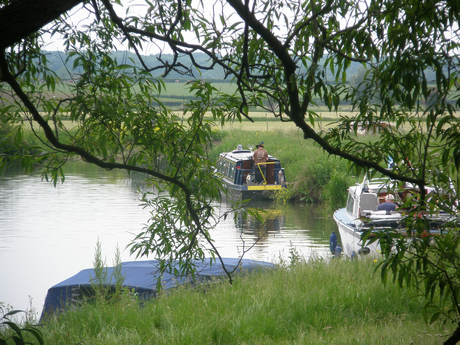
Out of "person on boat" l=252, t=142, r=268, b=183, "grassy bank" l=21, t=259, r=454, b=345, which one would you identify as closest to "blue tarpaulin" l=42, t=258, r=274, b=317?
"grassy bank" l=21, t=259, r=454, b=345

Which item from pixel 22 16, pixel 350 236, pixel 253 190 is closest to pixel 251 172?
pixel 253 190

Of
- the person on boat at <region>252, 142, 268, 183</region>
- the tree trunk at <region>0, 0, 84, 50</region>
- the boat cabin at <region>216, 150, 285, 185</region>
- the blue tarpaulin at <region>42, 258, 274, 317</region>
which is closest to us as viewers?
the tree trunk at <region>0, 0, 84, 50</region>

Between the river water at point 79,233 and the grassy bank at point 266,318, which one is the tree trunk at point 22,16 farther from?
the river water at point 79,233

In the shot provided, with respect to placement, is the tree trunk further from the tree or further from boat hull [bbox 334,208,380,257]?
boat hull [bbox 334,208,380,257]

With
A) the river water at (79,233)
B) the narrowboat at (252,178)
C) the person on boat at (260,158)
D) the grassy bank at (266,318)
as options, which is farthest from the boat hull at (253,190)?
the grassy bank at (266,318)

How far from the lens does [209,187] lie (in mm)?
3240

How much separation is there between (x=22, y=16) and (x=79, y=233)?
1301 centimetres

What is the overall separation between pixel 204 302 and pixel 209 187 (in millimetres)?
2761

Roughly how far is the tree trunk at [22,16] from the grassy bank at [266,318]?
3.02m

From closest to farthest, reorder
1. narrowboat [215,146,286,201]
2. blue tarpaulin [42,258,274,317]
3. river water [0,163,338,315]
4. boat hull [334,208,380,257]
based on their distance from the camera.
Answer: blue tarpaulin [42,258,274,317], boat hull [334,208,380,257], river water [0,163,338,315], narrowboat [215,146,286,201]

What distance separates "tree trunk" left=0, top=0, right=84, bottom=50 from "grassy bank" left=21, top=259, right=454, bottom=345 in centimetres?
302

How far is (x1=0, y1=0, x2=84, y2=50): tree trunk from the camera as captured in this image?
5.74 feet

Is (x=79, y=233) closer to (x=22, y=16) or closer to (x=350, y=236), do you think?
(x=350, y=236)

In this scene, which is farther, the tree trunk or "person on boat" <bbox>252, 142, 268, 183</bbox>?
"person on boat" <bbox>252, 142, 268, 183</bbox>
